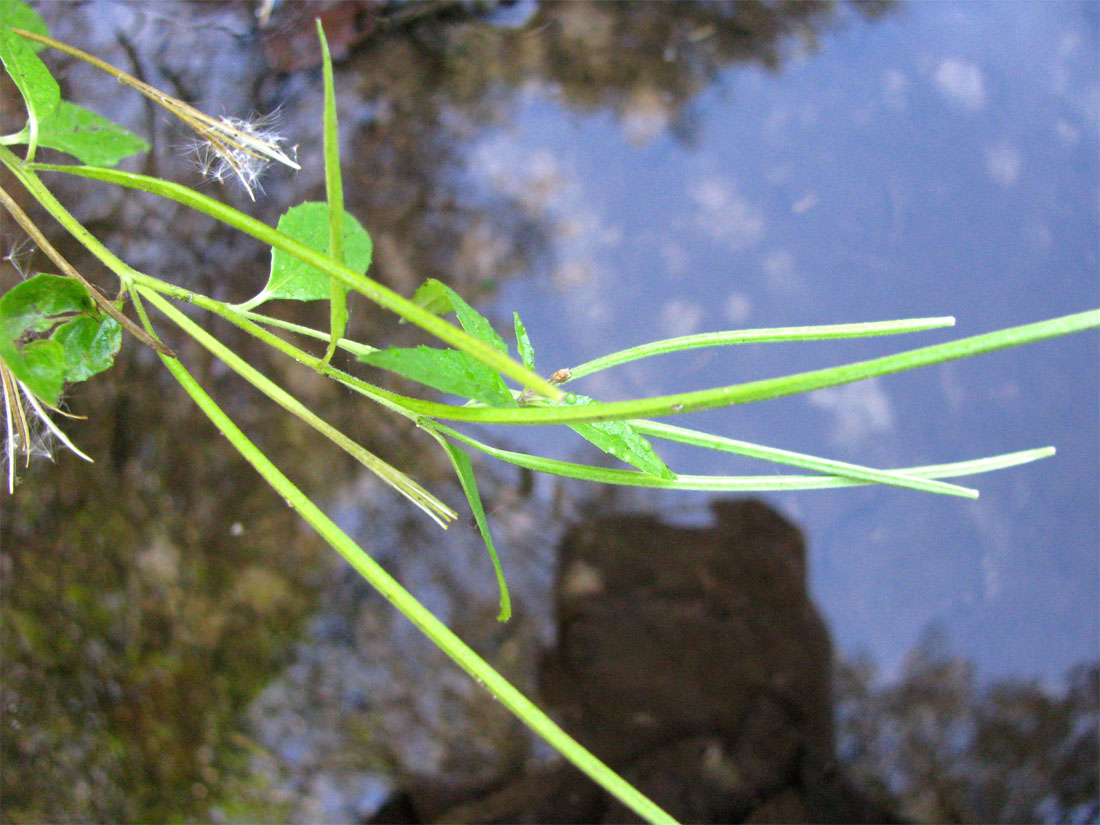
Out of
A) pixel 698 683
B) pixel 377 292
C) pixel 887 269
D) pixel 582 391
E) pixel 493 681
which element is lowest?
pixel 698 683

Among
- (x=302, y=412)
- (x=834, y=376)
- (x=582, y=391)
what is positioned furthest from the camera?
(x=582, y=391)

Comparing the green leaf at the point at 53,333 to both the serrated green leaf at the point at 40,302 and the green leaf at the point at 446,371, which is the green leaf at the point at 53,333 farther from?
the green leaf at the point at 446,371

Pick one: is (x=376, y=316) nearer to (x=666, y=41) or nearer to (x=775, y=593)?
(x=666, y=41)

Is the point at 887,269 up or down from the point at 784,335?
down

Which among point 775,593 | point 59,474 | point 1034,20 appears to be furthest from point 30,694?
point 1034,20

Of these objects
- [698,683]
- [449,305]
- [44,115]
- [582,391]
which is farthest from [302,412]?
[698,683]

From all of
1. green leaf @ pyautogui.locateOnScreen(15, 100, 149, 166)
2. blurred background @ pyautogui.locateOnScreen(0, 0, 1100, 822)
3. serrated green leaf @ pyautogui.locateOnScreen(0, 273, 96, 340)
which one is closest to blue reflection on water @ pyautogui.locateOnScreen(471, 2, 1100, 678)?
blurred background @ pyautogui.locateOnScreen(0, 0, 1100, 822)

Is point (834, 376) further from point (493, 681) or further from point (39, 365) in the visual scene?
point (39, 365)
